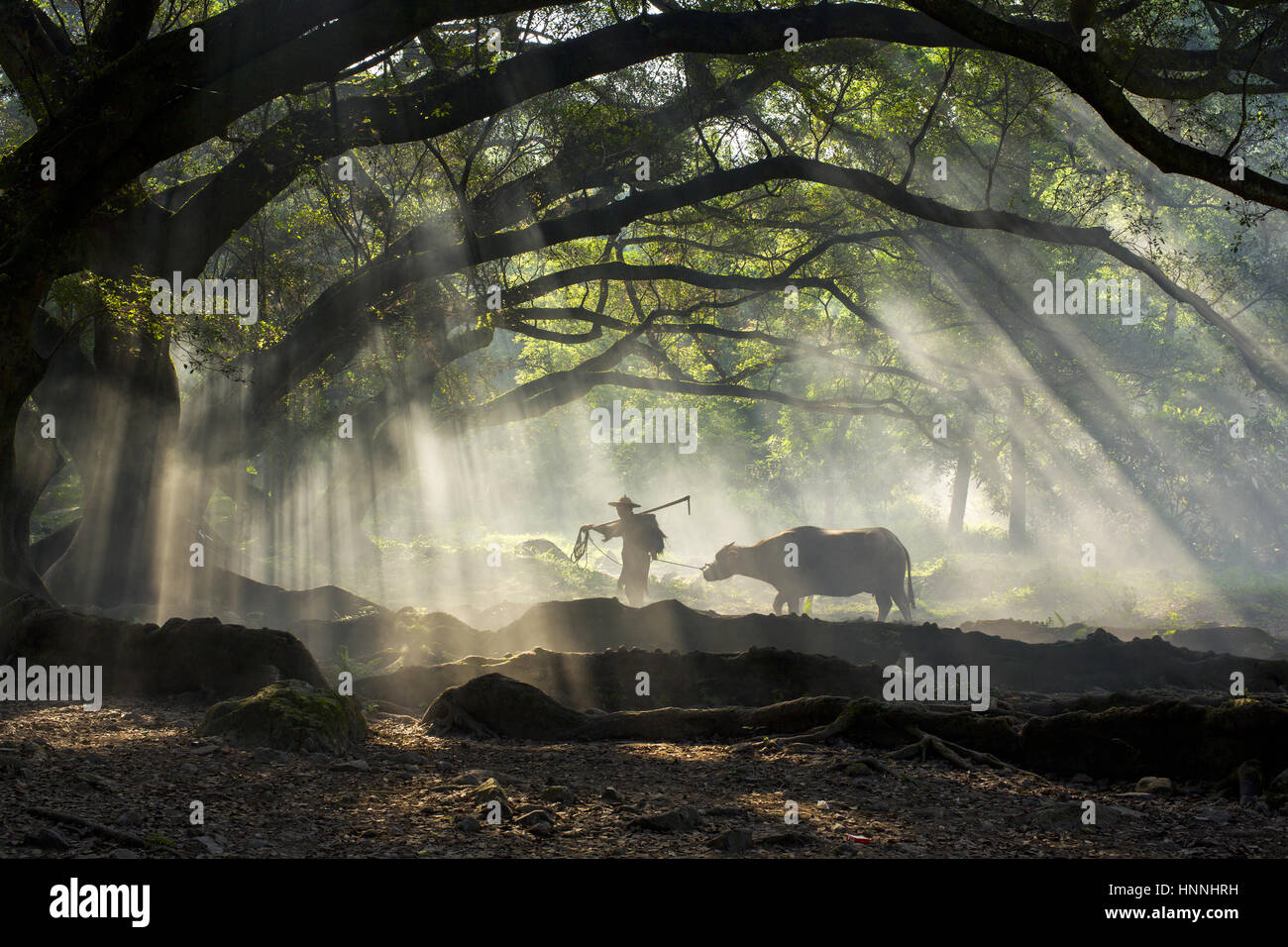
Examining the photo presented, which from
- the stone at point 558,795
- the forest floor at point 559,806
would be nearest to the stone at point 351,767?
the forest floor at point 559,806

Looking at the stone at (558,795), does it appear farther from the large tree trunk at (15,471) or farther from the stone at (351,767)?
the large tree trunk at (15,471)

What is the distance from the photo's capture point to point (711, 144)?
1667cm

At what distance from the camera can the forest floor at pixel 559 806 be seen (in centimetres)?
505

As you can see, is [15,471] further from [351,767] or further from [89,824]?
[89,824]

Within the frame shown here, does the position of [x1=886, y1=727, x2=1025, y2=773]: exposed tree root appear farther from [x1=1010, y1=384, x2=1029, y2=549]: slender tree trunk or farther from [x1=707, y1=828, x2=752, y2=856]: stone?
[x1=1010, y1=384, x2=1029, y2=549]: slender tree trunk

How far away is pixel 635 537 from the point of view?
19734mm

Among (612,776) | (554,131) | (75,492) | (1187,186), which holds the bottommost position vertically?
(612,776)

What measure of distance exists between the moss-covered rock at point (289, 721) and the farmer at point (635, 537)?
38.5ft

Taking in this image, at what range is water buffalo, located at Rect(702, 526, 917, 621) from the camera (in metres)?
22.3

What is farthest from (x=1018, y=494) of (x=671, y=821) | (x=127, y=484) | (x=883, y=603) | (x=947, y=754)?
(x=671, y=821)

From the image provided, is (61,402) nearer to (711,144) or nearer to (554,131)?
(554,131)

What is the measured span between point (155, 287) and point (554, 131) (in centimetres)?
697

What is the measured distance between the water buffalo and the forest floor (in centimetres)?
1477
